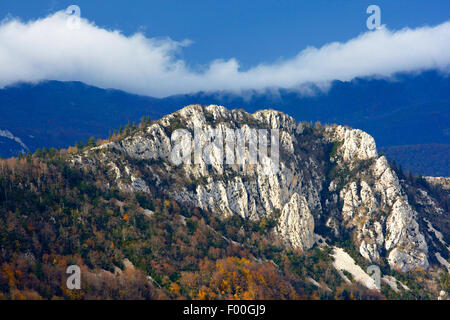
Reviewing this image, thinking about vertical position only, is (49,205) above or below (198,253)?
above

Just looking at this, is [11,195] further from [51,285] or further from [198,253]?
[198,253]

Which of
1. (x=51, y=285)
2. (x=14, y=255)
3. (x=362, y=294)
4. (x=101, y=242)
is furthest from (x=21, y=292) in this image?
(x=362, y=294)

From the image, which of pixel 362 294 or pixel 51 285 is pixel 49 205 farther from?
pixel 362 294

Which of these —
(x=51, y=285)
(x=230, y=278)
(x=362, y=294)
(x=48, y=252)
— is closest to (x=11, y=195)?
(x=48, y=252)

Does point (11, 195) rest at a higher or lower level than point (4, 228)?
higher
